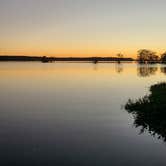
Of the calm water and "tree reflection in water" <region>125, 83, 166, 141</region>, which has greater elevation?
"tree reflection in water" <region>125, 83, 166, 141</region>

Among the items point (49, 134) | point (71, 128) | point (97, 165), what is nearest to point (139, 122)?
point (71, 128)

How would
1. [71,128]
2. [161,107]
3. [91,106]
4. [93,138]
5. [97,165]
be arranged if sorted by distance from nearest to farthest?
[97,165], [93,138], [71,128], [161,107], [91,106]

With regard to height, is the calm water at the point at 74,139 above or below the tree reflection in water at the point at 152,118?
below

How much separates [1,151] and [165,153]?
26.7 ft

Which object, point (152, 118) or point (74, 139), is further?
point (152, 118)

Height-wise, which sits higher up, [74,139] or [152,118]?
[152,118]

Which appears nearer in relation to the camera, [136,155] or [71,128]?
[136,155]

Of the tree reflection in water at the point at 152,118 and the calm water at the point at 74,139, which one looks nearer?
the calm water at the point at 74,139

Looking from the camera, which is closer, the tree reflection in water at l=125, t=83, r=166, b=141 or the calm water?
the calm water

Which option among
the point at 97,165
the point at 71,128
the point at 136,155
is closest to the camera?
the point at 97,165

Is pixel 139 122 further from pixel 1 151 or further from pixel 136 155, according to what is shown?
pixel 1 151

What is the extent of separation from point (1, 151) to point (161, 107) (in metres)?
13.6

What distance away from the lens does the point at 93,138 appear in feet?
70.4

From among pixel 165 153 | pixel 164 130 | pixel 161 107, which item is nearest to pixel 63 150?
pixel 165 153
